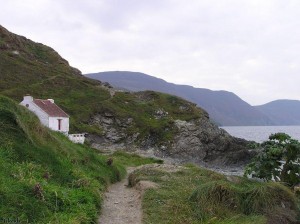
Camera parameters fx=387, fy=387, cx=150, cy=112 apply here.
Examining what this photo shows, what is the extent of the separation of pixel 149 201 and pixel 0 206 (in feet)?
23.5

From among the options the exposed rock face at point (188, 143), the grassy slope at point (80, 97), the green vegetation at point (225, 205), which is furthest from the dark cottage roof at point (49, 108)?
the green vegetation at point (225, 205)

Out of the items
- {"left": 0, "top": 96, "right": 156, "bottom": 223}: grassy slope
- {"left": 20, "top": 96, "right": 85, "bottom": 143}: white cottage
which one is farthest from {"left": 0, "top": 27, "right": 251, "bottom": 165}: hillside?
{"left": 0, "top": 96, "right": 156, "bottom": 223}: grassy slope

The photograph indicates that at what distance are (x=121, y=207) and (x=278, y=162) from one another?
8.07m

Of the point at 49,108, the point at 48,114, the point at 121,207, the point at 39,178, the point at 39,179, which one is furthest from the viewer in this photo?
the point at 49,108

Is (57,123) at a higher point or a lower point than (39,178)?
higher

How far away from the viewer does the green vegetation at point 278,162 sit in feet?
62.1

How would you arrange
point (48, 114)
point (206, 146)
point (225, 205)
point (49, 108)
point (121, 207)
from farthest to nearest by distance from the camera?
point (206, 146) < point (49, 108) < point (48, 114) < point (121, 207) < point (225, 205)

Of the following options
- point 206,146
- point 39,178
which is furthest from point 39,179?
point 206,146

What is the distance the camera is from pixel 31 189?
44.0 ft

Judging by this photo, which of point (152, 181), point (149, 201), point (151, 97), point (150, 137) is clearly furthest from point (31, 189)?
point (151, 97)

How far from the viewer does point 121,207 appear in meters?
17.5

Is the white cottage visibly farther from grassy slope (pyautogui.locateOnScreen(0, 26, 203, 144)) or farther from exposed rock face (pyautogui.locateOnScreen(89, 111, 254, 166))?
grassy slope (pyautogui.locateOnScreen(0, 26, 203, 144))

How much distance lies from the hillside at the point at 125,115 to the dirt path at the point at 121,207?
2275 inches

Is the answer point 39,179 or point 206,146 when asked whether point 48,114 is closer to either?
point 39,179
